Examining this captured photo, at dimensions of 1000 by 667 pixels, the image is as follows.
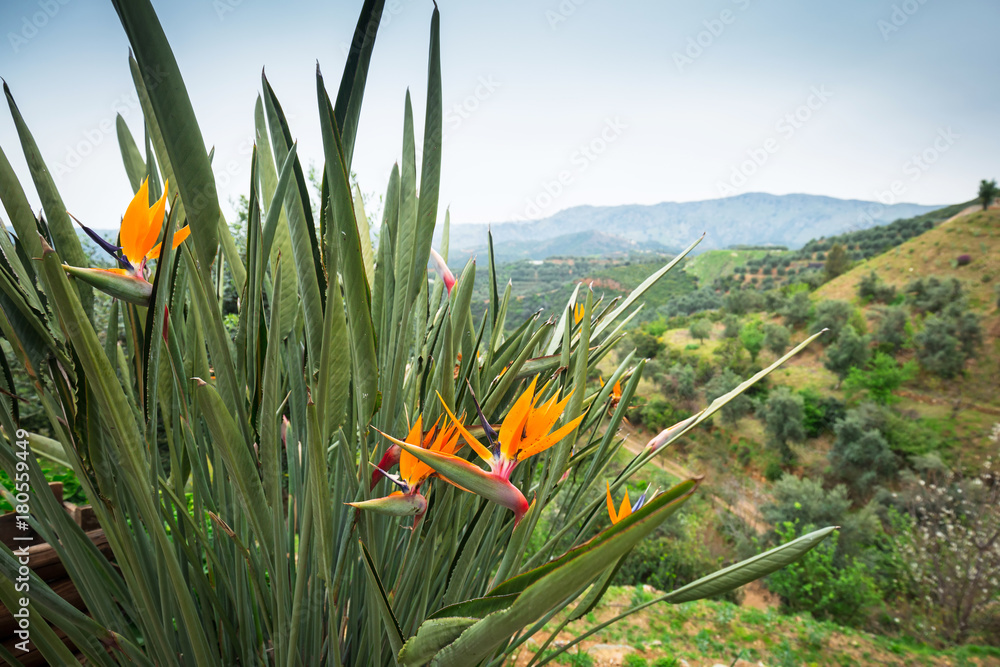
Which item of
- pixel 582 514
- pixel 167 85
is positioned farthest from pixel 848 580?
pixel 167 85

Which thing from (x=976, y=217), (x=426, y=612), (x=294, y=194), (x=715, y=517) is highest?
(x=976, y=217)

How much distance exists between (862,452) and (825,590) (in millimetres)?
7731

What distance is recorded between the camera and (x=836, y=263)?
19.9 m

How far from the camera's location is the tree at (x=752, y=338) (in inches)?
671

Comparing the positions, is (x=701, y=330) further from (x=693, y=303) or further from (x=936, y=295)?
(x=936, y=295)

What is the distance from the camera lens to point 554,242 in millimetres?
32969

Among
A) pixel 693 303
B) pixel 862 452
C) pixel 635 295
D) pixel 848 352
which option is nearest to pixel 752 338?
pixel 848 352

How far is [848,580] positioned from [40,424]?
895 cm

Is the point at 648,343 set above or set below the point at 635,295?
below

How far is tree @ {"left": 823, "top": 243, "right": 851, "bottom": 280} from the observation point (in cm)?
1984

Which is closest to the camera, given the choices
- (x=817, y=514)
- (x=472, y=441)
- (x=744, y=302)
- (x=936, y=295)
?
(x=472, y=441)

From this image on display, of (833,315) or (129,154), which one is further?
(833,315)

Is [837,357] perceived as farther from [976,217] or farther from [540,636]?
[540,636]

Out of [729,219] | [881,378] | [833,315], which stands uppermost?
[729,219]
